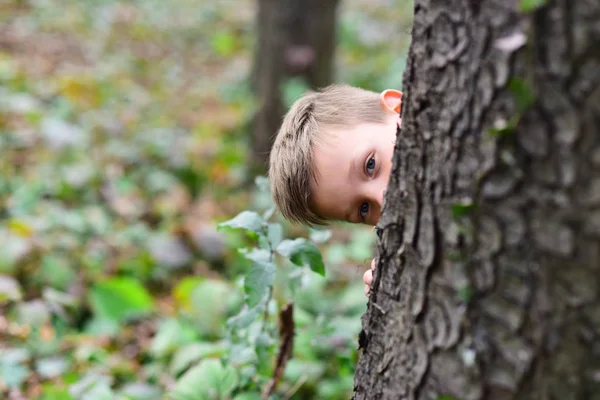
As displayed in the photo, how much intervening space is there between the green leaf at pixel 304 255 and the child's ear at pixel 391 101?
0.44 meters

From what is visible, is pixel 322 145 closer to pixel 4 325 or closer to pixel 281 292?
pixel 281 292

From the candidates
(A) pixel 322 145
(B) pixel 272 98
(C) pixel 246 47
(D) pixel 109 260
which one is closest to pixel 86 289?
(D) pixel 109 260

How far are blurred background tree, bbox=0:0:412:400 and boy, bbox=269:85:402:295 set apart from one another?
0.43 feet

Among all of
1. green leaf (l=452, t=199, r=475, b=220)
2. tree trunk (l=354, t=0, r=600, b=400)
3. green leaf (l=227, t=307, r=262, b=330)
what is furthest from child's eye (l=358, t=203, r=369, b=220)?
green leaf (l=452, t=199, r=475, b=220)

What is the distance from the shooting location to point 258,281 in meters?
1.46

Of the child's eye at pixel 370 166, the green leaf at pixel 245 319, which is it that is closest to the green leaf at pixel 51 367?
the green leaf at pixel 245 319

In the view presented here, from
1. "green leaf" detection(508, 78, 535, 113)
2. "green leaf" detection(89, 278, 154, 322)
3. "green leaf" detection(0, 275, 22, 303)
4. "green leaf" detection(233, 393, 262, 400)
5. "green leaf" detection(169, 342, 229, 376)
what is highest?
"green leaf" detection(508, 78, 535, 113)

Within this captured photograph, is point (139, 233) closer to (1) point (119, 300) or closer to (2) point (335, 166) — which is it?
(1) point (119, 300)

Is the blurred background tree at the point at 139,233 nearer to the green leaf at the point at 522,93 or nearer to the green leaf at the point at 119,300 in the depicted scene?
the green leaf at the point at 119,300

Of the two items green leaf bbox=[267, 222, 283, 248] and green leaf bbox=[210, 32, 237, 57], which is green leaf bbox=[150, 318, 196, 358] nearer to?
green leaf bbox=[267, 222, 283, 248]

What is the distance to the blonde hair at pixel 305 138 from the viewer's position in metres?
1.53

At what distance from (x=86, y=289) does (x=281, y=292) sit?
3.43ft

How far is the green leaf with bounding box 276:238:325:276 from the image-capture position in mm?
1485

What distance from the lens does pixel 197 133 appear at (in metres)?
4.99
